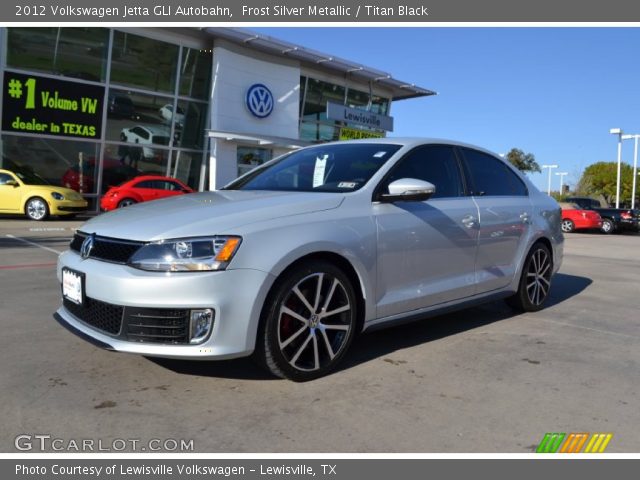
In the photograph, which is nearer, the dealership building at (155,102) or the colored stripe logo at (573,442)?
the colored stripe logo at (573,442)

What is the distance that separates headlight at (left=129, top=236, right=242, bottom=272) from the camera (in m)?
2.96

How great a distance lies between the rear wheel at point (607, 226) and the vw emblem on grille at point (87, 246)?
24.5m

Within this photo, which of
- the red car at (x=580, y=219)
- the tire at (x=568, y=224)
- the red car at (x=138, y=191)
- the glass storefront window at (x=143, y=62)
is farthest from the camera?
the tire at (x=568, y=224)

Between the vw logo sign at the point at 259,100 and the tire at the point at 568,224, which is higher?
the vw logo sign at the point at 259,100

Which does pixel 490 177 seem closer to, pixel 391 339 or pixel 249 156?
pixel 391 339

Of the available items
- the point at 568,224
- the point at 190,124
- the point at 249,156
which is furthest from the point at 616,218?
the point at 190,124

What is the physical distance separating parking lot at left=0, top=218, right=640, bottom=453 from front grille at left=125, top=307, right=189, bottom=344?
1.19ft

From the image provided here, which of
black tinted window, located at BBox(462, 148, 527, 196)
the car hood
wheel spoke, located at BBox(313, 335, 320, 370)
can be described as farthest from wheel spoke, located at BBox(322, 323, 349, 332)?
black tinted window, located at BBox(462, 148, 527, 196)

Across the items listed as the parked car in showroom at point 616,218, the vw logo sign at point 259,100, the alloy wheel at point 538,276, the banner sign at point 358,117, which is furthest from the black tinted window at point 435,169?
the parked car in showroom at point 616,218

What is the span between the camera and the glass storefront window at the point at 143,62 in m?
18.9

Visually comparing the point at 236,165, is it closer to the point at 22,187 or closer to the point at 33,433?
the point at 22,187

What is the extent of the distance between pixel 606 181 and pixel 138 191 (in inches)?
2500

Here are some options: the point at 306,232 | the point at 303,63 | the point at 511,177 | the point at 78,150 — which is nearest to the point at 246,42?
the point at 303,63

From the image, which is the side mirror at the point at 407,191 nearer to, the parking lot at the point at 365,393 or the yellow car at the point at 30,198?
the parking lot at the point at 365,393
